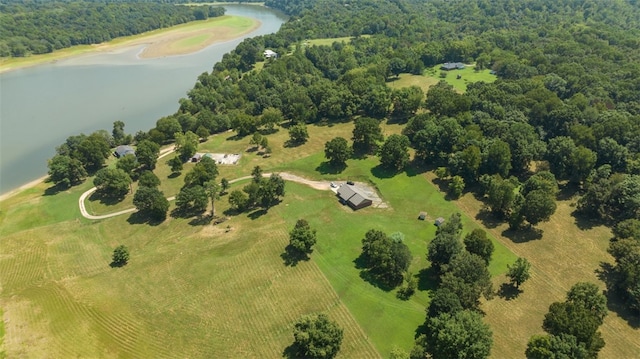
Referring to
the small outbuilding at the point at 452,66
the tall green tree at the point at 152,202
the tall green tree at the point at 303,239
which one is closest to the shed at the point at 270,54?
the small outbuilding at the point at 452,66

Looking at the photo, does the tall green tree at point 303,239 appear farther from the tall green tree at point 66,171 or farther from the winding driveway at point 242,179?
the tall green tree at point 66,171

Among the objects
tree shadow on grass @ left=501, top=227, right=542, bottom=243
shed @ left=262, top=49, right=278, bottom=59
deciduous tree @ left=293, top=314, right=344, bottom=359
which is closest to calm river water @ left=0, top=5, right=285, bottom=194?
shed @ left=262, top=49, right=278, bottom=59

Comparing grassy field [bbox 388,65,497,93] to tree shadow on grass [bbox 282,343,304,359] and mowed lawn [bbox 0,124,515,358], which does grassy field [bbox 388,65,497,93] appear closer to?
mowed lawn [bbox 0,124,515,358]

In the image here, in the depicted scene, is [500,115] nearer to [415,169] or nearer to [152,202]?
[415,169]

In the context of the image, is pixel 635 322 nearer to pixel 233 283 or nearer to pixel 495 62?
pixel 233 283

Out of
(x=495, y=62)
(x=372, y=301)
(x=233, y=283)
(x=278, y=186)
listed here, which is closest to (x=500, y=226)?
(x=372, y=301)

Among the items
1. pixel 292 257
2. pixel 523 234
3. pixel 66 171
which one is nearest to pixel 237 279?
pixel 292 257
